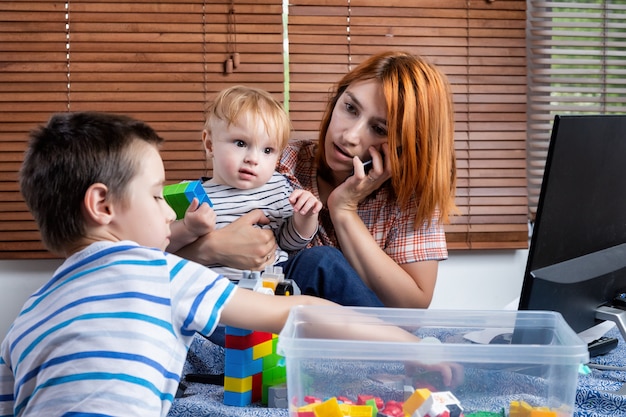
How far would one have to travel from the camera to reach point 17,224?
7.73 ft

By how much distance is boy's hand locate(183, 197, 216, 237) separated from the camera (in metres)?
1.69

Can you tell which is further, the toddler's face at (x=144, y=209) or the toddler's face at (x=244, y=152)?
the toddler's face at (x=244, y=152)

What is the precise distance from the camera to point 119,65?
93.1 inches

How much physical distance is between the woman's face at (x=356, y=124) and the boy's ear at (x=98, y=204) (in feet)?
2.74

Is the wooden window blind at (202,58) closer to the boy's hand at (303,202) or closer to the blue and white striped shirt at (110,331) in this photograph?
the boy's hand at (303,202)

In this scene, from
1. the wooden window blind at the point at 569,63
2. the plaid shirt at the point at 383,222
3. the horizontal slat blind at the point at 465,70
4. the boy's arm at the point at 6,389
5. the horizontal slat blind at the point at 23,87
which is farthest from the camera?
the wooden window blind at the point at 569,63

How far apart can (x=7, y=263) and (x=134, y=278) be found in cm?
158

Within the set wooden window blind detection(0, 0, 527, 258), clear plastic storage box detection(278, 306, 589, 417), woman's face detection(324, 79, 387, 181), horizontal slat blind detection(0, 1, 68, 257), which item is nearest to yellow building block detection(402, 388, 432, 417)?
clear plastic storage box detection(278, 306, 589, 417)

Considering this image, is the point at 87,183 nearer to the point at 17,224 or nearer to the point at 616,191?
the point at 616,191

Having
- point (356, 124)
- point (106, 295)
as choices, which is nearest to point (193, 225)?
point (356, 124)

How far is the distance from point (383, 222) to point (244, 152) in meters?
0.43

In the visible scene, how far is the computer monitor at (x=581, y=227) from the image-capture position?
1.22 metres

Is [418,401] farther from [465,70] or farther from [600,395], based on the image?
[465,70]

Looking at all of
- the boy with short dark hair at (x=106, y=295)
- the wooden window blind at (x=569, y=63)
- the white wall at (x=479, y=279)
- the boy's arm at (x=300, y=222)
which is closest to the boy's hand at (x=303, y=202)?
the boy's arm at (x=300, y=222)
